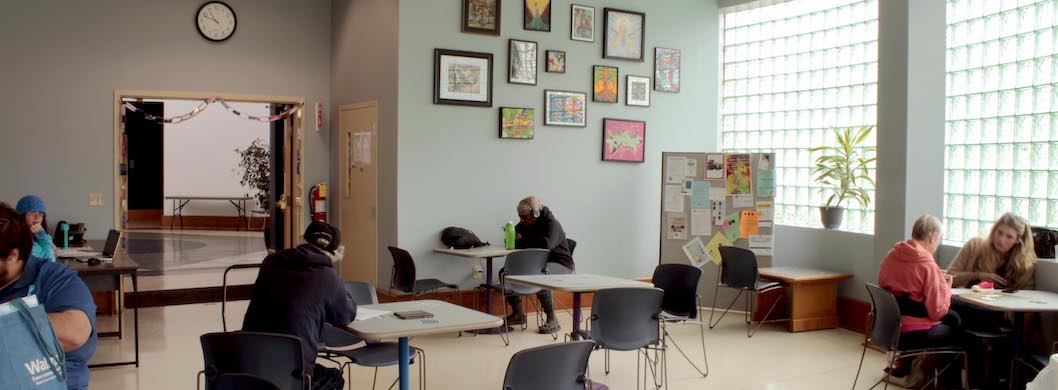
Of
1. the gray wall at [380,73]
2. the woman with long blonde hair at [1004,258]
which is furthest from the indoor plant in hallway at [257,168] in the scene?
the woman with long blonde hair at [1004,258]

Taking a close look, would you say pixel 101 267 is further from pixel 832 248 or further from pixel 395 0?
pixel 832 248

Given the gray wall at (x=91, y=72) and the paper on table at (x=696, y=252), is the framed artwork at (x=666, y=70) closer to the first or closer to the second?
the paper on table at (x=696, y=252)

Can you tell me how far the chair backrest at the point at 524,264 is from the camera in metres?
6.52

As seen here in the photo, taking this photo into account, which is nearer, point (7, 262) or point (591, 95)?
point (7, 262)

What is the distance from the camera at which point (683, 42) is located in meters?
8.53

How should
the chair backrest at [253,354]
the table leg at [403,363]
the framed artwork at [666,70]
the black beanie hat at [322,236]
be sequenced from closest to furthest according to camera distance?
the chair backrest at [253,354] → the black beanie hat at [322,236] → the table leg at [403,363] → the framed artwork at [666,70]

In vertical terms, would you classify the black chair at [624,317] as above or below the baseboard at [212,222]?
above

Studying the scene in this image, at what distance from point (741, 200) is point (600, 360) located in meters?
2.54

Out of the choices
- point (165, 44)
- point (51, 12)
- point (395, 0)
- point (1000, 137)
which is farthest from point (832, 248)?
point (51, 12)

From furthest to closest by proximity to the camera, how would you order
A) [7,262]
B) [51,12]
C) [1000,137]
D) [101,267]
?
[51,12], [1000,137], [101,267], [7,262]

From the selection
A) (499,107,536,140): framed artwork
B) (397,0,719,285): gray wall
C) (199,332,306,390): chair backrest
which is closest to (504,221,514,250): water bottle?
(397,0,719,285): gray wall

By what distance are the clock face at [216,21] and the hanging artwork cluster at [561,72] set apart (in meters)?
2.43

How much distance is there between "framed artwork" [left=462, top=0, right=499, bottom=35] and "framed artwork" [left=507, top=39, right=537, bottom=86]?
0.75ft

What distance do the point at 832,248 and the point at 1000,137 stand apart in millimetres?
1810
